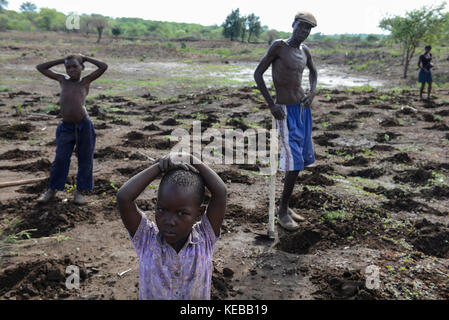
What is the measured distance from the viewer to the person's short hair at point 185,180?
1.68 meters

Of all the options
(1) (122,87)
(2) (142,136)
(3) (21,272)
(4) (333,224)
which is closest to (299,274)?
(4) (333,224)

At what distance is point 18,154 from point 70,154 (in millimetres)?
2270

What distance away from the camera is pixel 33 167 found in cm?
531

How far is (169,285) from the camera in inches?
70.4

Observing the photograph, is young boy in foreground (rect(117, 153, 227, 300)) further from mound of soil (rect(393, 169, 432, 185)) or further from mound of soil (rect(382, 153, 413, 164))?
mound of soil (rect(382, 153, 413, 164))

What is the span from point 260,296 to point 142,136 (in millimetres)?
5130

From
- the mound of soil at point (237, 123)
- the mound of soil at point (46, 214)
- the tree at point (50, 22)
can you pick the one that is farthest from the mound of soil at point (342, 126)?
the tree at point (50, 22)

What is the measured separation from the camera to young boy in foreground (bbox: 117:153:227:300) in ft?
5.51

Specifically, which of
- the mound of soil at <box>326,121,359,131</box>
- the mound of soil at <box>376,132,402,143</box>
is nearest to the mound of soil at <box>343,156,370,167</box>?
the mound of soil at <box>376,132,402,143</box>

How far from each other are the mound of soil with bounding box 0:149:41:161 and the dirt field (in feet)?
0.09

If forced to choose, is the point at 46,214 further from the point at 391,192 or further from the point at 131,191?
the point at 391,192

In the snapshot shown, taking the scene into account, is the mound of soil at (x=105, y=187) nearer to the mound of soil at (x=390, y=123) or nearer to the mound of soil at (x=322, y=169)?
the mound of soil at (x=322, y=169)

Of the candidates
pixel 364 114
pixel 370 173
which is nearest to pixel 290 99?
pixel 370 173
